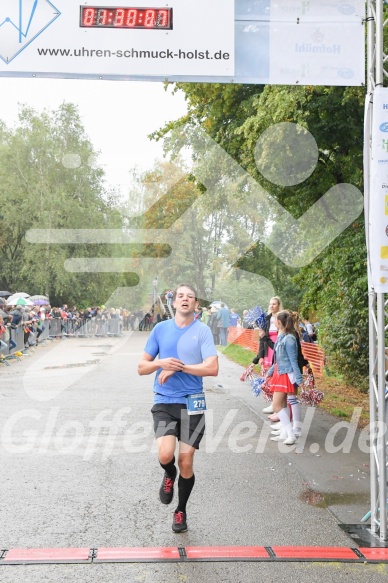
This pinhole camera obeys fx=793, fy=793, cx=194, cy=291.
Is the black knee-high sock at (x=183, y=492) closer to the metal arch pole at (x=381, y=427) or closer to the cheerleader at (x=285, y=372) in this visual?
the metal arch pole at (x=381, y=427)

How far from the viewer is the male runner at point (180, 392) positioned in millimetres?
6180

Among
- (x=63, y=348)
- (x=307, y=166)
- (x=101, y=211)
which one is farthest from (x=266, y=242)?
(x=307, y=166)

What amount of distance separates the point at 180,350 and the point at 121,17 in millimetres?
3068

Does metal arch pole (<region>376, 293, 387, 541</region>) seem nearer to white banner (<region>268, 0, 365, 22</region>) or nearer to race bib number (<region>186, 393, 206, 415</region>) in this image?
race bib number (<region>186, 393, 206, 415</region>)

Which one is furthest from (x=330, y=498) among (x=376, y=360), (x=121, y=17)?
(x=121, y=17)

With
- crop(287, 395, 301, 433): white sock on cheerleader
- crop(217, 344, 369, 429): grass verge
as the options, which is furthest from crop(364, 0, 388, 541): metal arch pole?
crop(217, 344, 369, 429): grass verge

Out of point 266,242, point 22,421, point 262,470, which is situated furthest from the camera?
point 266,242

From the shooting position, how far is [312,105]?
13.7 meters

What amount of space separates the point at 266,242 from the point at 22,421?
120 feet

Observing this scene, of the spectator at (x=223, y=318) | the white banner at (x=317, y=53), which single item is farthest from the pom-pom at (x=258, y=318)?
the spectator at (x=223, y=318)

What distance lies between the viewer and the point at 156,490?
24.7ft

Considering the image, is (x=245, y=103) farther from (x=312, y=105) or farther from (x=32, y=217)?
(x=32, y=217)

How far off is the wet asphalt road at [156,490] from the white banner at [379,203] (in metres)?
2.07

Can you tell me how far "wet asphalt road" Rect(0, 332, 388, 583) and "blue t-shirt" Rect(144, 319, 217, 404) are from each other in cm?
108
